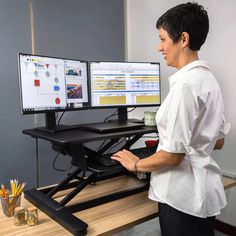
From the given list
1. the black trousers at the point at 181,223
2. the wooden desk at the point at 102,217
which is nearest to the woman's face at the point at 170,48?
the black trousers at the point at 181,223

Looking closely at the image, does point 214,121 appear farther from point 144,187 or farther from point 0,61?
point 0,61

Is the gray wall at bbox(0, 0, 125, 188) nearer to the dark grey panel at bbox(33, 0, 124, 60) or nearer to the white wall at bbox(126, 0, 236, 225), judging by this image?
the dark grey panel at bbox(33, 0, 124, 60)

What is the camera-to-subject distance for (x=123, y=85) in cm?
181

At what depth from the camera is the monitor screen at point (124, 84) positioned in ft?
5.71

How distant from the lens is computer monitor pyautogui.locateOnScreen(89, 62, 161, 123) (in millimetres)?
1739

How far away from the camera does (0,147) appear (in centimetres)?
209

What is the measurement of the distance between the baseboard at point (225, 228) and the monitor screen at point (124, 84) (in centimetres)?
113

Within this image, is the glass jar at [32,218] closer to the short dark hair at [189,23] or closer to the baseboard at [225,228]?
the short dark hair at [189,23]

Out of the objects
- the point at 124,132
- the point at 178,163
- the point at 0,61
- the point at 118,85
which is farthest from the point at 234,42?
the point at 0,61

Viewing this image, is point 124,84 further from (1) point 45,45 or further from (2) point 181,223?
(2) point 181,223

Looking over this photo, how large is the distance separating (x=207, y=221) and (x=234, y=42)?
1.38m

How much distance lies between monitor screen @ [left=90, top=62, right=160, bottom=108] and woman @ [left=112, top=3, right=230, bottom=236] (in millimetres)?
678

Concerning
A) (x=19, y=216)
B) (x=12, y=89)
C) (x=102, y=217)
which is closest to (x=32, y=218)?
(x=19, y=216)

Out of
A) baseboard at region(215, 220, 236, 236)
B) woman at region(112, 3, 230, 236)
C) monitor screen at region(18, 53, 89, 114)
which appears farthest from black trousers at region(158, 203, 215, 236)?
baseboard at region(215, 220, 236, 236)
